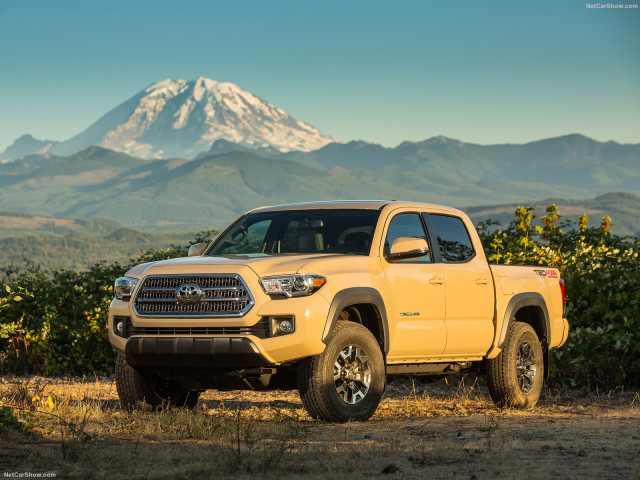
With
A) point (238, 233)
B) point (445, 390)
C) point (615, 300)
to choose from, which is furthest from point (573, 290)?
point (238, 233)

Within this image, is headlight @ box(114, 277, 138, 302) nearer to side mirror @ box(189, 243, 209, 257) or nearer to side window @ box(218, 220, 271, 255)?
side mirror @ box(189, 243, 209, 257)

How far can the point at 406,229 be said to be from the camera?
354 inches

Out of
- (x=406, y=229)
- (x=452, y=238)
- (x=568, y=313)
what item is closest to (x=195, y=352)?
(x=406, y=229)

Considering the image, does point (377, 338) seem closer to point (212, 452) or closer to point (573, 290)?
point (212, 452)

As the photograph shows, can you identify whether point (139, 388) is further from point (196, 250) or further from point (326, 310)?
point (326, 310)

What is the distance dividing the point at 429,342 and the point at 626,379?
14.9 feet

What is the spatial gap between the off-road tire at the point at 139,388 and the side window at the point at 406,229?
2.44m

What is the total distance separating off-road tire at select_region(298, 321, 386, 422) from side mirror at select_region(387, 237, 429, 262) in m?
0.72

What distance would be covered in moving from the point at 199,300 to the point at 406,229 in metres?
2.29

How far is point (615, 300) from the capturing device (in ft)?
39.3

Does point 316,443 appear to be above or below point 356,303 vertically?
below

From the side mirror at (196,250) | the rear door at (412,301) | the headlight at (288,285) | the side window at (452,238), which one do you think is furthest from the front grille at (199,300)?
the side window at (452,238)

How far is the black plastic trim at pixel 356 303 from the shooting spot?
7.68 m

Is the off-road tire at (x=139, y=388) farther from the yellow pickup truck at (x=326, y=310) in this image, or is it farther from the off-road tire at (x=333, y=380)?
the off-road tire at (x=333, y=380)
